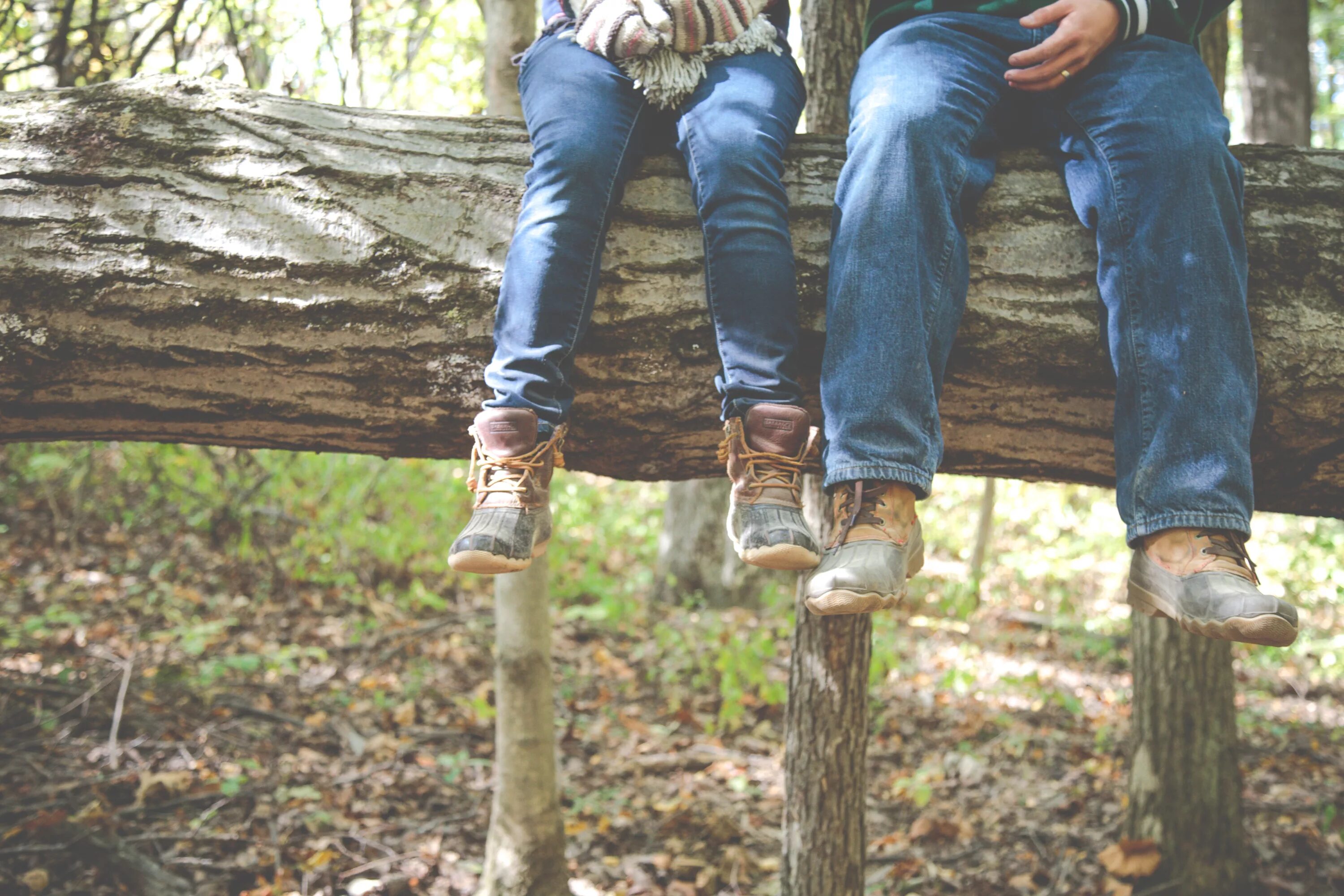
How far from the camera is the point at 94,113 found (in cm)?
220

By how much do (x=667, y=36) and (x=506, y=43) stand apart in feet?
4.48

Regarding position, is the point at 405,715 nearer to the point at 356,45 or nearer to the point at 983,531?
the point at 356,45

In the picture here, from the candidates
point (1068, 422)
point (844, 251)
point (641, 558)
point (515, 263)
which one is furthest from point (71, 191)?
point (641, 558)

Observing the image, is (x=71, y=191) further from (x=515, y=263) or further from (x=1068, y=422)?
(x=1068, y=422)

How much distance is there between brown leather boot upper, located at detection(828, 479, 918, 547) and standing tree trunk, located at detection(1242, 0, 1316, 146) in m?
4.97

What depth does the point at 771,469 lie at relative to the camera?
185 centimetres

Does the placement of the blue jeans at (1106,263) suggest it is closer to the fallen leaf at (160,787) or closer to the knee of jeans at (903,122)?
the knee of jeans at (903,122)

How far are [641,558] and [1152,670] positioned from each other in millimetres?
4672

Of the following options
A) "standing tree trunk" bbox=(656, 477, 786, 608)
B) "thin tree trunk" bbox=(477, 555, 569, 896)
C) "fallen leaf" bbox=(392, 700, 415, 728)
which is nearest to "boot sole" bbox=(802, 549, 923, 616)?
"thin tree trunk" bbox=(477, 555, 569, 896)

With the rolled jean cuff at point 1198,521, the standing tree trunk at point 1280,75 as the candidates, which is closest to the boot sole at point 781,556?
the rolled jean cuff at point 1198,521

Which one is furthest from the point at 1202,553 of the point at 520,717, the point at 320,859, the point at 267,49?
the point at 267,49

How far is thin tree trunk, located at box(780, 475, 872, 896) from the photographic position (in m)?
2.46

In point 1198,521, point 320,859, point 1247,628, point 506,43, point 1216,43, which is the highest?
point 1216,43

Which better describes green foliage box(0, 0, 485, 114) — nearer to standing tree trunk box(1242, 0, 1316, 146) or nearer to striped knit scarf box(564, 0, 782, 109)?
striped knit scarf box(564, 0, 782, 109)
